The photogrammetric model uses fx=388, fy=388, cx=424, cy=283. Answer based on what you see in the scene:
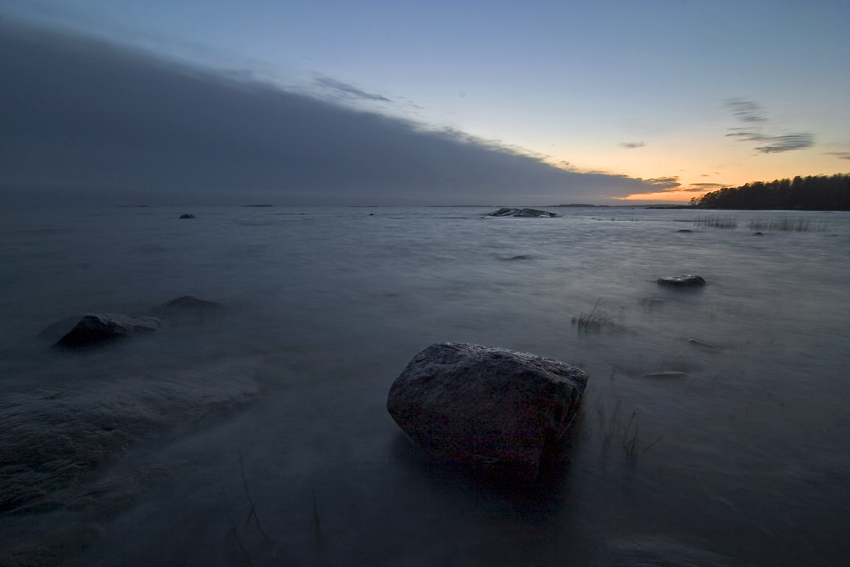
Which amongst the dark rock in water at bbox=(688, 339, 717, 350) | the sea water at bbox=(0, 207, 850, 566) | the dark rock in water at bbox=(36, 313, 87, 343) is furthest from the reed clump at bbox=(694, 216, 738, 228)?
the dark rock in water at bbox=(36, 313, 87, 343)

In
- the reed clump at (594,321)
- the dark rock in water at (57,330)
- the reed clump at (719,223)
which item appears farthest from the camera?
the reed clump at (719,223)

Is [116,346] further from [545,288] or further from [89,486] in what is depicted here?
[545,288]

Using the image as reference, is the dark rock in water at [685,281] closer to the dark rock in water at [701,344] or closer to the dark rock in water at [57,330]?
the dark rock in water at [701,344]

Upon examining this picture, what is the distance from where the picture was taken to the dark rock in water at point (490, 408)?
101 inches

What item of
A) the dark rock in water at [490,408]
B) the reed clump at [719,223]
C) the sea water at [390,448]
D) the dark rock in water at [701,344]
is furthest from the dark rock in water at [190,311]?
the reed clump at [719,223]

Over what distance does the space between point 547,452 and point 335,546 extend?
Result: 4.95 ft

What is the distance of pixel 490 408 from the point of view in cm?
268

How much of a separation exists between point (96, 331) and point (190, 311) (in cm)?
157

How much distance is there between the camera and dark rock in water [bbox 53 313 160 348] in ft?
15.8

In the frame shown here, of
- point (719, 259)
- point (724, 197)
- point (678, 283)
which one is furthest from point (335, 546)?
point (724, 197)

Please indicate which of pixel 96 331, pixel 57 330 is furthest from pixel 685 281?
pixel 57 330

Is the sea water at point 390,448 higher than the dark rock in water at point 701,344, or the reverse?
the dark rock in water at point 701,344

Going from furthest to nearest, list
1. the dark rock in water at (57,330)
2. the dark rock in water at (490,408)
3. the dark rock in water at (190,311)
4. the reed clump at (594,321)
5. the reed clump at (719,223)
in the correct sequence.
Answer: the reed clump at (719,223), the dark rock in water at (190,311), the reed clump at (594,321), the dark rock in water at (57,330), the dark rock in water at (490,408)

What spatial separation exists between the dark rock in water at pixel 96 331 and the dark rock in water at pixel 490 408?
166 inches
